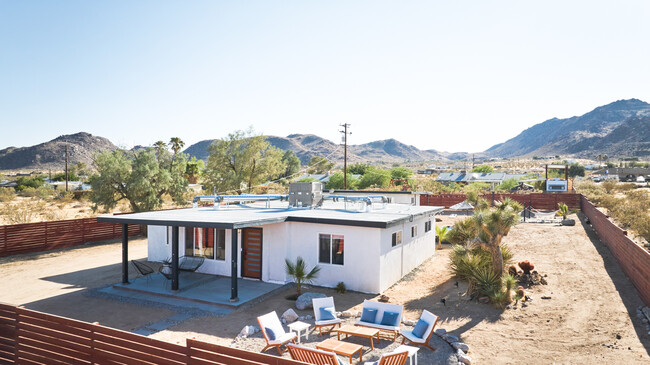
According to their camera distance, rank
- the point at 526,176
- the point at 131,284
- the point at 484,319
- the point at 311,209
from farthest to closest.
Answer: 1. the point at 526,176
2. the point at 311,209
3. the point at 131,284
4. the point at 484,319

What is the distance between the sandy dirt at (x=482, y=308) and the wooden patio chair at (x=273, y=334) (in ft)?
1.42

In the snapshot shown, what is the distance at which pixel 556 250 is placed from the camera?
65.5ft

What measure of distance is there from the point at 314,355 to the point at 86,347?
3.78 metres

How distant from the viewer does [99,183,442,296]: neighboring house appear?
44.8ft

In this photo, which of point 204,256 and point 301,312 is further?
point 204,256

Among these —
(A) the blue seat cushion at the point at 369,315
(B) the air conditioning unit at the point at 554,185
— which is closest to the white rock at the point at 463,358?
(A) the blue seat cushion at the point at 369,315

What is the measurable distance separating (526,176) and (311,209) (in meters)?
60.7

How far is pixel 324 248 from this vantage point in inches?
572

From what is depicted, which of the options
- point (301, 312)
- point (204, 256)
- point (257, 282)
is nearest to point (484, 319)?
point (301, 312)

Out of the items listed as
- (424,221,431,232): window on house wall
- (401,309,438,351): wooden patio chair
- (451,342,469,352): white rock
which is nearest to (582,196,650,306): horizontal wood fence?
(451,342,469,352): white rock

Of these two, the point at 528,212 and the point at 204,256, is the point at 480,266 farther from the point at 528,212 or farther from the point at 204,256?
the point at 528,212

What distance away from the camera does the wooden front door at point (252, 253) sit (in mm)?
15305

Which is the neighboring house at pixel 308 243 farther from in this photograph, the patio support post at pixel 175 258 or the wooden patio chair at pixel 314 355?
the wooden patio chair at pixel 314 355

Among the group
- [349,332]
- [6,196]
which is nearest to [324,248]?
[349,332]
